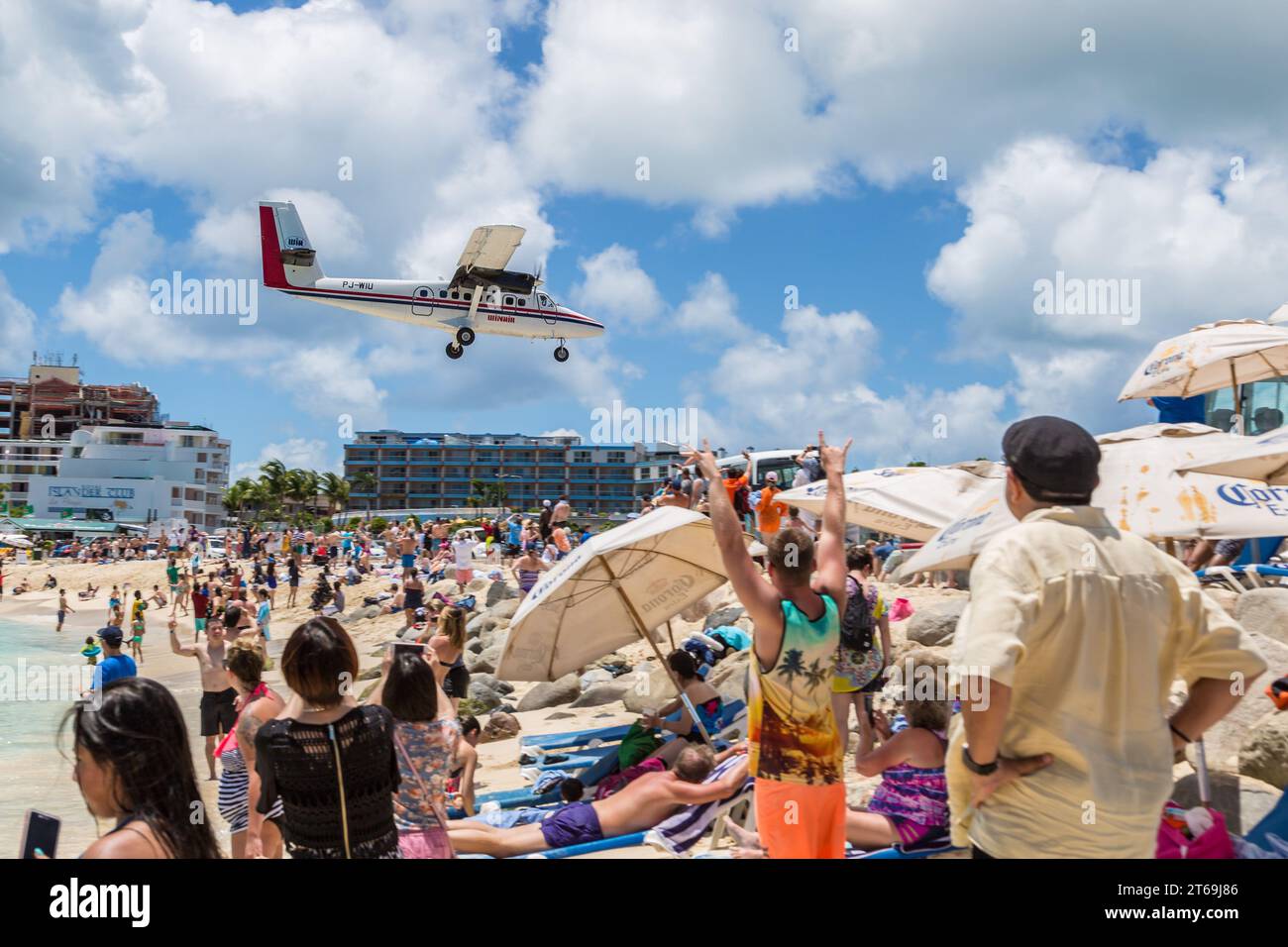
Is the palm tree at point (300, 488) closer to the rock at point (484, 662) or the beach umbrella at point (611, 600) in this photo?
the rock at point (484, 662)

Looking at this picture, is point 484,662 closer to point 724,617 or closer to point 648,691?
point 724,617

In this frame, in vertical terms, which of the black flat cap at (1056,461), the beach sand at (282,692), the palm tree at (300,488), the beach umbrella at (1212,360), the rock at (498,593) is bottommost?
the beach sand at (282,692)

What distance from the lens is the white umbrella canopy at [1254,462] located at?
556 centimetres

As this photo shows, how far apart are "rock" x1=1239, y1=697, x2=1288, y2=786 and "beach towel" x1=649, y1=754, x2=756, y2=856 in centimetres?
287

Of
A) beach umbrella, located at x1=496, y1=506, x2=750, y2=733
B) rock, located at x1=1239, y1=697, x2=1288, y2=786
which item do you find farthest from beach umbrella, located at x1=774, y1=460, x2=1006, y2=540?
rock, located at x1=1239, y1=697, x2=1288, y2=786

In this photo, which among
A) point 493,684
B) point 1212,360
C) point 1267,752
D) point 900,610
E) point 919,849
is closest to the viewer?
point 919,849

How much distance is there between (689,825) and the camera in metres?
6.40

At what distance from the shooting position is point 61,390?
14088 centimetres

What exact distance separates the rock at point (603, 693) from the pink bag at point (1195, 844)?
9005mm

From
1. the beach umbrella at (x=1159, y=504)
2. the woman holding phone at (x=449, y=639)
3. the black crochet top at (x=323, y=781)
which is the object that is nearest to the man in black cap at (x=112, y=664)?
the woman holding phone at (x=449, y=639)

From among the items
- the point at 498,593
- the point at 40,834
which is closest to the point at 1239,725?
the point at 40,834

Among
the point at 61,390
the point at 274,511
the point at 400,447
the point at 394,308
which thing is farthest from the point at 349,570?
the point at 61,390

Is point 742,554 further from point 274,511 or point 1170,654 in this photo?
point 274,511
